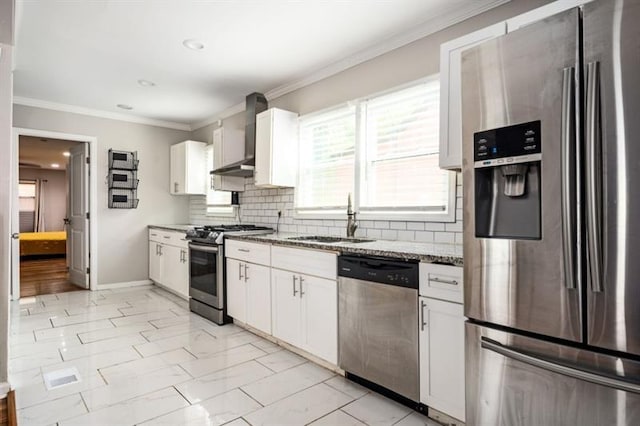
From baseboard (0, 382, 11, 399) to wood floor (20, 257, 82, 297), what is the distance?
3323mm

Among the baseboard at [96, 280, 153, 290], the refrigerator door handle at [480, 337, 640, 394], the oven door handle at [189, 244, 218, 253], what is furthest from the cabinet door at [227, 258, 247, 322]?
the baseboard at [96, 280, 153, 290]

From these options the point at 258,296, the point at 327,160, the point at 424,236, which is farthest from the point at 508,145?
the point at 258,296

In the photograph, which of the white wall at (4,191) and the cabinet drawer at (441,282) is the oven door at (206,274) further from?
the cabinet drawer at (441,282)

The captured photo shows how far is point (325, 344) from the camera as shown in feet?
8.47

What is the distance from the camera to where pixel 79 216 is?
17.8 ft

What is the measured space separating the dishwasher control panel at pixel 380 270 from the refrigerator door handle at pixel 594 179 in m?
0.92

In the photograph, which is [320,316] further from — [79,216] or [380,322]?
[79,216]

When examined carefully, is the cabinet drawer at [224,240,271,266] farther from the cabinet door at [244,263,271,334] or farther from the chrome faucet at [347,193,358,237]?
the chrome faucet at [347,193,358,237]

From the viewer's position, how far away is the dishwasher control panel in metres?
2.05

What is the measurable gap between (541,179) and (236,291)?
291 cm

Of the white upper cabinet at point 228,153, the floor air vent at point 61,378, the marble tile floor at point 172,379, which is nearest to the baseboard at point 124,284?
the marble tile floor at point 172,379

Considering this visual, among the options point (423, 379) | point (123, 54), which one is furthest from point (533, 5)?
point (123, 54)

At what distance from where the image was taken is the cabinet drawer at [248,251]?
3.15 meters

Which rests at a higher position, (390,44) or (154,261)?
(390,44)
